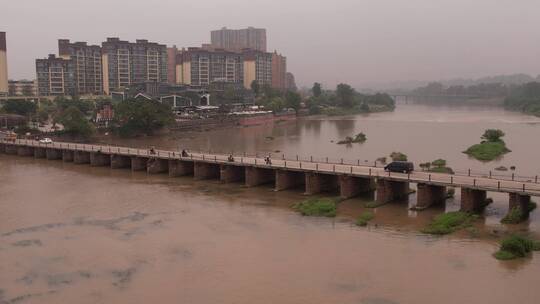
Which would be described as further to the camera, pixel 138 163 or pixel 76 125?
pixel 76 125

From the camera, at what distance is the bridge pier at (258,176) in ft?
115

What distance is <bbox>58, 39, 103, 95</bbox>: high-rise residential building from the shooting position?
12538cm

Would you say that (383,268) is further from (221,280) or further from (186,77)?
(186,77)

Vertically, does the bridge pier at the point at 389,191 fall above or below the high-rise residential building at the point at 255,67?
below

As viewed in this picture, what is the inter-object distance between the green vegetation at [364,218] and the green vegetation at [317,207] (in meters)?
1.44

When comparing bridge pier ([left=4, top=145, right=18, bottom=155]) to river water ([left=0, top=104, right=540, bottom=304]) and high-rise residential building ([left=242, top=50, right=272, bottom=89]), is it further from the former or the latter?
high-rise residential building ([left=242, top=50, right=272, bottom=89])

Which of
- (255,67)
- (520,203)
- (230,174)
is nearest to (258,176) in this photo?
(230,174)

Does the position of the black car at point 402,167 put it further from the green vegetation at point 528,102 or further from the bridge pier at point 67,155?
the green vegetation at point 528,102

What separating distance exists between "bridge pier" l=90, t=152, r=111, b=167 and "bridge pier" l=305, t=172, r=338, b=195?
68.2ft

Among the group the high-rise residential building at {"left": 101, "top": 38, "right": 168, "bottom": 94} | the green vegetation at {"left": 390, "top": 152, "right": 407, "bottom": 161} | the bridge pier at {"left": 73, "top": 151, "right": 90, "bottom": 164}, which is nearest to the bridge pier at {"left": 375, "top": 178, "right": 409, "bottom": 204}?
the green vegetation at {"left": 390, "top": 152, "right": 407, "bottom": 161}

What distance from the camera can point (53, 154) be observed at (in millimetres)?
51219

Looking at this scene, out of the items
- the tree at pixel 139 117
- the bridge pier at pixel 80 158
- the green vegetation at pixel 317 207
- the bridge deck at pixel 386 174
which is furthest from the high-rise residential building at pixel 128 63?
the green vegetation at pixel 317 207

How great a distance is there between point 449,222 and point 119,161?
27925 millimetres

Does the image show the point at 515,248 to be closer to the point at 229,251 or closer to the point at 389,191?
the point at 389,191
